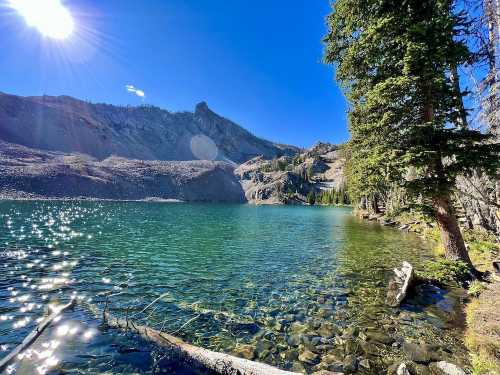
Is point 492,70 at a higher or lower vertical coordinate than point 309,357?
higher

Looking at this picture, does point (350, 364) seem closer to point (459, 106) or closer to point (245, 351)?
point (245, 351)


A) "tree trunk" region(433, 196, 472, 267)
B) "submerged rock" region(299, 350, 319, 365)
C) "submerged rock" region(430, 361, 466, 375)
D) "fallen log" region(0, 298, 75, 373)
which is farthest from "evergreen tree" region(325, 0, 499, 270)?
"fallen log" region(0, 298, 75, 373)

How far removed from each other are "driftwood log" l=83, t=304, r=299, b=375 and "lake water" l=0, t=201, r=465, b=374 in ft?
0.90

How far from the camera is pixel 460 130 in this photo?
1338 centimetres

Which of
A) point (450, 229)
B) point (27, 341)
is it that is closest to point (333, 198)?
point (450, 229)

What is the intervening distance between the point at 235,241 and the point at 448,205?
18.8m

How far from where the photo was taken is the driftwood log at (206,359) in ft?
19.7

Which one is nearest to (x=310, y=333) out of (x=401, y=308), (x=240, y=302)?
(x=240, y=302)

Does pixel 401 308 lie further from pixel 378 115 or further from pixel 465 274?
pixel 378 115

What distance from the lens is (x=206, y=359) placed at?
6.83 metres

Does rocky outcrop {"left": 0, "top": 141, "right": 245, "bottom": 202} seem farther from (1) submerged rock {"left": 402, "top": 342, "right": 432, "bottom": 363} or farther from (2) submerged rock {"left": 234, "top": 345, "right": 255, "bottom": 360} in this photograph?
(1) submerged rock {"left": 402, "top": 342, "right": 432, "bottom": 363}

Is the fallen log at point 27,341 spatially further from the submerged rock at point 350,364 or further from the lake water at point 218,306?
the submerged rock at point 350,364

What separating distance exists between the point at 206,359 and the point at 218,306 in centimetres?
485

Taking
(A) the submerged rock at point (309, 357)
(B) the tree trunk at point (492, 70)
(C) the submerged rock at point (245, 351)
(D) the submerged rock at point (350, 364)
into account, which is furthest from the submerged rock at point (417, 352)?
(B) the tree trunk at point (492, 70)
